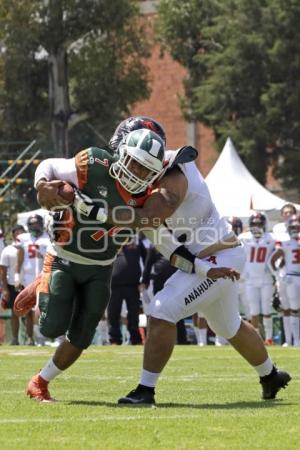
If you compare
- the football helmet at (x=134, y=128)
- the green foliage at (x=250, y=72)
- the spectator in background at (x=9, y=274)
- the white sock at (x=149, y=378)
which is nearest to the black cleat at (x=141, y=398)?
the white sock at (x=149, y=378)

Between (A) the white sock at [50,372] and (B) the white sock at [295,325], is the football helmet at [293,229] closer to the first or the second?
(B) the white sock at [295,325]

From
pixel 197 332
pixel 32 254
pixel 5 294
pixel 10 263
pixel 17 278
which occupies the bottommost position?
pixel 197 332

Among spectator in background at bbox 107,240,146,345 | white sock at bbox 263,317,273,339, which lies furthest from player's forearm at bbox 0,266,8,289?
white sock at bbox 263,317,273,339

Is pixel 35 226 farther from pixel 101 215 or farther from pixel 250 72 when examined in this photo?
pixel 250 72

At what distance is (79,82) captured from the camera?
1176 inches

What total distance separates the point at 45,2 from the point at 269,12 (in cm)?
532

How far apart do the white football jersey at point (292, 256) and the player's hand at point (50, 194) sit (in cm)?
1029

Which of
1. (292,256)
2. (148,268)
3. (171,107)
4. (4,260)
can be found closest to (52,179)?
(148,268)

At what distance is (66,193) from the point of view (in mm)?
6527

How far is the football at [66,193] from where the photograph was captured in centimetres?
652

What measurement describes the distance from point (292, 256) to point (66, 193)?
10.4 m

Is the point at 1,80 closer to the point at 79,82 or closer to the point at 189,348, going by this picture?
the point at 79,82

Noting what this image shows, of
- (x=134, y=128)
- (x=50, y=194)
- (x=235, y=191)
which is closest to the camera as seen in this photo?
(x=50, y=194)

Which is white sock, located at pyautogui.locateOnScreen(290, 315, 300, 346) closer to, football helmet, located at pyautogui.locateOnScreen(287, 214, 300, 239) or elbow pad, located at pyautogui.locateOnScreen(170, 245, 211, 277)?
football helmet, located at pyautogui.locateOnScreen(287, 214, 300, 239)
